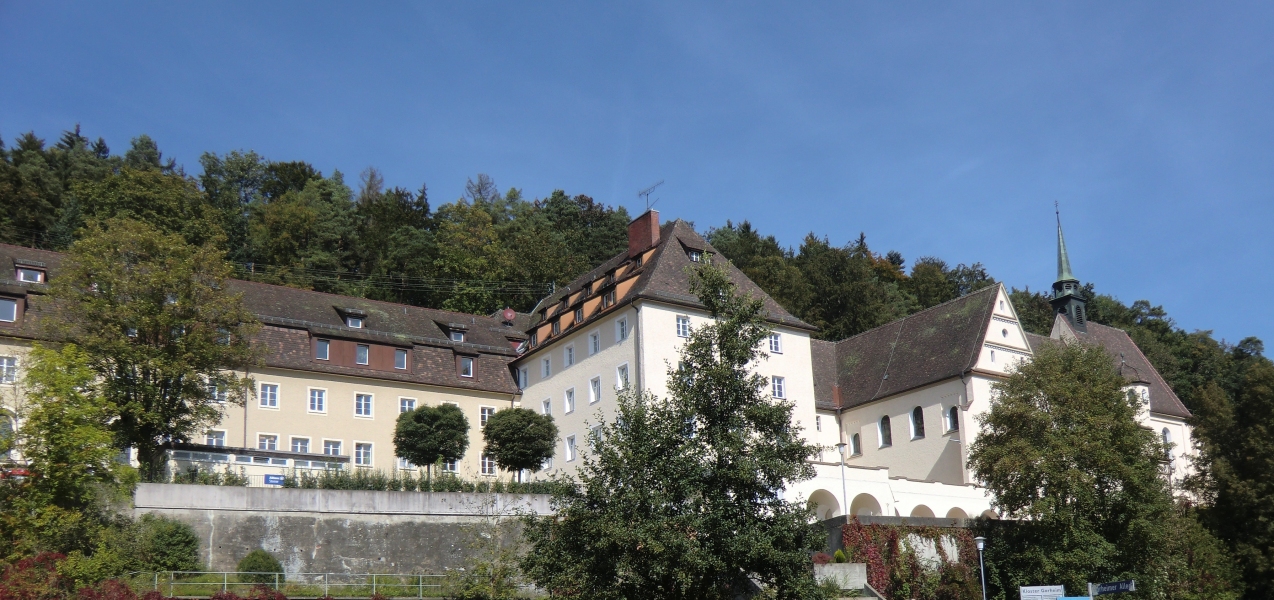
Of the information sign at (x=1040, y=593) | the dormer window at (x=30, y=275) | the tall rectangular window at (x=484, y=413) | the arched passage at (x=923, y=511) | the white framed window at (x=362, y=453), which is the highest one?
the dormer window at (x=30, y=275)

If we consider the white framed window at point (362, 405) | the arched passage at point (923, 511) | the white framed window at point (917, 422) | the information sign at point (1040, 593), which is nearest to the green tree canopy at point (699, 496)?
the information sign at point (1040, 593)

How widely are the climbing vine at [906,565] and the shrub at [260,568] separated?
720 inches

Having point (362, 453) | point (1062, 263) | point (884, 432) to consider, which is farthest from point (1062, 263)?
point (362, 453)

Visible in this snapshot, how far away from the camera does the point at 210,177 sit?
8612cm

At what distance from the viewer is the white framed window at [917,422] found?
172ft

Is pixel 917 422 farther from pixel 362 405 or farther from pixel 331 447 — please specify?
pixel 331 447

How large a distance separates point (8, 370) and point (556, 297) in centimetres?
2413

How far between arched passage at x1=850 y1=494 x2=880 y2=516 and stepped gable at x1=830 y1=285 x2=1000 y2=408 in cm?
752

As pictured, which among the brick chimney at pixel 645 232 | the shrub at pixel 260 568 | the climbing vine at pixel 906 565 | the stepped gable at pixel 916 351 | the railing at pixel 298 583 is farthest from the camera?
the stepped gable at pixel 916 351

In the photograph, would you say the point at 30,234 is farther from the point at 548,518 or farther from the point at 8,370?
the point at 548,518

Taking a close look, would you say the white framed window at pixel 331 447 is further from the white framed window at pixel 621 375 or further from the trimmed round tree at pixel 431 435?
the white framed window at pixel 621 375

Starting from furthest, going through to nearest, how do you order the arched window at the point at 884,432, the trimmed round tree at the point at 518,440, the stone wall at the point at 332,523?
the arched window at the point at 884,432 < the trimmed round tree at the point at 518,440 < the stone wall at the point at 332,523

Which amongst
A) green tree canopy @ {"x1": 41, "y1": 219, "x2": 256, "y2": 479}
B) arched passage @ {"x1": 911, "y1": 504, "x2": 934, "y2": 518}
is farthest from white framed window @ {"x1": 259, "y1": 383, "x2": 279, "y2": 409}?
arched passage @ {"x1": 911, "y1": 504, "x2": 934, "y2": 518}

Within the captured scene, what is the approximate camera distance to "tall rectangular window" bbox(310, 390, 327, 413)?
4694 centimetres
